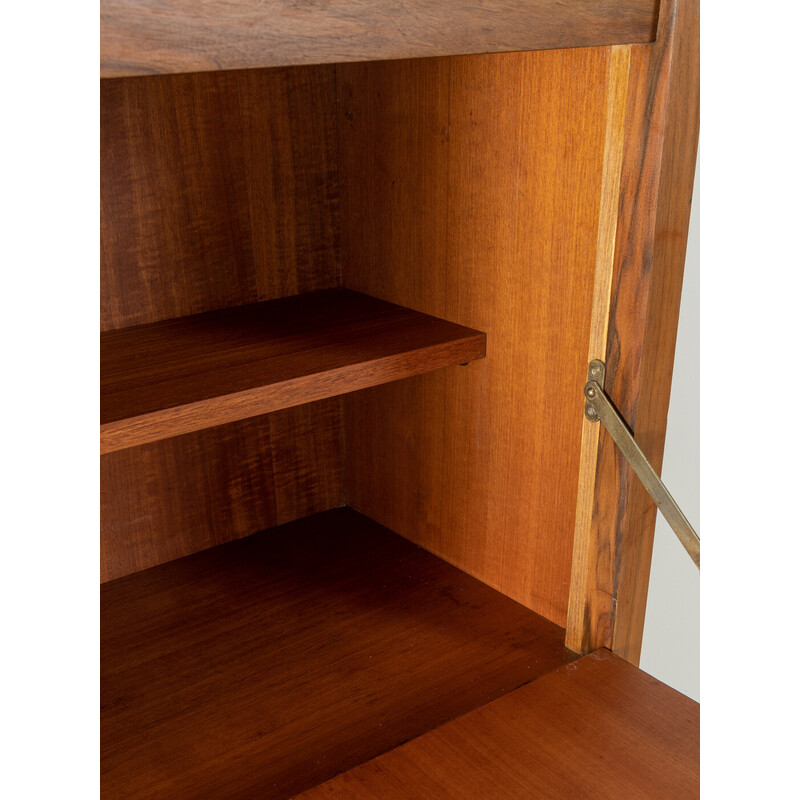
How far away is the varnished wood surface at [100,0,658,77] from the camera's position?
57 centimetres

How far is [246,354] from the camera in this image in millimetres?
1083

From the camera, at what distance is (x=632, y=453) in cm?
99

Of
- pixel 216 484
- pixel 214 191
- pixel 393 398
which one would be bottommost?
pixel 216 484

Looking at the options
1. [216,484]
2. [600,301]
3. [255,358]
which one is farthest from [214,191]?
[600,301]

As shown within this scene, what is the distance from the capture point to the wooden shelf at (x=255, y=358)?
3.09ft

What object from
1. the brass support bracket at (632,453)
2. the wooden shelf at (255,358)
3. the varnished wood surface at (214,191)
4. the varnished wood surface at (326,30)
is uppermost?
the varnished wood surface at (326,30)

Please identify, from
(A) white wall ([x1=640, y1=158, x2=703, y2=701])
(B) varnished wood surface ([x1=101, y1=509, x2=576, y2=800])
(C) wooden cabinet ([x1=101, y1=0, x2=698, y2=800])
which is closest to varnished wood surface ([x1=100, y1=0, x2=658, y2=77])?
(C) wooden cabinet ([x1=101, y1=0, x2=698, y2=800])

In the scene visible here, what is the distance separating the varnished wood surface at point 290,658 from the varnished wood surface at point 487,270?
0.26ft

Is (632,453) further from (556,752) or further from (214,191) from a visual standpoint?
(214,191)

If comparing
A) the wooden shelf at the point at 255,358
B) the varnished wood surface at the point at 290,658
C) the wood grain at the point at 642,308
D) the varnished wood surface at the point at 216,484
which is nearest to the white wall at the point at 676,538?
the wood grain at the point at 642,308

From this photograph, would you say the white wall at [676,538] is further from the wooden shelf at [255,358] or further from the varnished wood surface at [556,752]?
the wooden shelf at [255,358]

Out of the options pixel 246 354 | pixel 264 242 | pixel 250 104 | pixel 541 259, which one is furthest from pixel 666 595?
pixel 250 104

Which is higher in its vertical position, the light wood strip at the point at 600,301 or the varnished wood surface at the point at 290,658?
the light wood strip at the point at 600,301

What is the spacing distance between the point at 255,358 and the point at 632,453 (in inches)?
16.5
